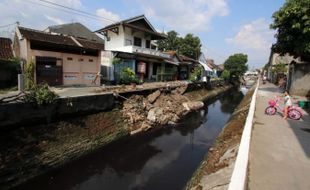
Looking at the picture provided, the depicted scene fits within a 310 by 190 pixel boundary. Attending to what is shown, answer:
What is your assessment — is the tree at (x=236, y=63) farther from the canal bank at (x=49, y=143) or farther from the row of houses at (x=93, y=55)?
the canal bank at (x=49, y=143)

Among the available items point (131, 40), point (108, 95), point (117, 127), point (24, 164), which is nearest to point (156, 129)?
point (117, 127)

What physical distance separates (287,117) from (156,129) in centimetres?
805

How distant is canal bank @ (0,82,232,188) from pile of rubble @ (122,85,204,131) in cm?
192

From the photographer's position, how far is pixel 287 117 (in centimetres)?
1017

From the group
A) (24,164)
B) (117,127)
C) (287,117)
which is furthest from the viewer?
(117,127)

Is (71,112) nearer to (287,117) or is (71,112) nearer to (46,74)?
(46,74)

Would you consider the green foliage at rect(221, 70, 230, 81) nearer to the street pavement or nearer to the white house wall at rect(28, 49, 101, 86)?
the white house wall at rect(28, 49, 101, 86)

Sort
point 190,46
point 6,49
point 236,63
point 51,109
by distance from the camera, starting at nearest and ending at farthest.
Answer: point 51,109 → point 6,49 → point 190,46 → point 236,63

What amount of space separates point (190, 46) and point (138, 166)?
34109 mm

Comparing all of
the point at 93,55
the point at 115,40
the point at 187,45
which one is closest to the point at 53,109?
the point at 93,55

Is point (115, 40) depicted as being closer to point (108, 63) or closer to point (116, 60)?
point (108, 63)

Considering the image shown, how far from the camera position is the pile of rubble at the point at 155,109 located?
13891 millimetres

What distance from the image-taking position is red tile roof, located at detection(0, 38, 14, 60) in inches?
627

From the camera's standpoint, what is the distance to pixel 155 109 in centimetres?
1580
